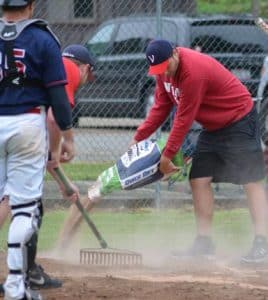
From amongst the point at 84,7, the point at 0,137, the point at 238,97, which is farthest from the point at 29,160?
the point at 84,7

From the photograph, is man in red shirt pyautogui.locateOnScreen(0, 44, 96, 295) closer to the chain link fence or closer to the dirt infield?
the dirt infield

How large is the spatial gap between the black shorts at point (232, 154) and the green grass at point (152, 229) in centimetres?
78

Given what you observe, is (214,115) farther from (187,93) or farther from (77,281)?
(77,281)

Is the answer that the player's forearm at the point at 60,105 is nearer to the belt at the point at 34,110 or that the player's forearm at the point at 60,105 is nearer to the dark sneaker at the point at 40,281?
the belt at the point at 34,110

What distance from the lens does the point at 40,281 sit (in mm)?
6883

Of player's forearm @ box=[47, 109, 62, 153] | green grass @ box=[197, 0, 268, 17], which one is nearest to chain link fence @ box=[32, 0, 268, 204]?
player's forearm @ box=[47, 109, 62, 153]

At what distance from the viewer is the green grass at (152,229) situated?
29.5 feet

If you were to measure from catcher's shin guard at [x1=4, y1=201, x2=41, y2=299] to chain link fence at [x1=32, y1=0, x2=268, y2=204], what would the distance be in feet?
18.2

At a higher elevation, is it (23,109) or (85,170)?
(23,109)

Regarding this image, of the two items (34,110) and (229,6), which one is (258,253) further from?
(229,6)

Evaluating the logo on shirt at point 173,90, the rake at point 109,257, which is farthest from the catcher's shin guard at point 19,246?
the logo on shirt at point 173,90

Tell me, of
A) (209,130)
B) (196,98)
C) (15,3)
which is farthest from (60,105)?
(209,130)

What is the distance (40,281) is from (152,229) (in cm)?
289

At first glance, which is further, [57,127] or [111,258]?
[111,258]
